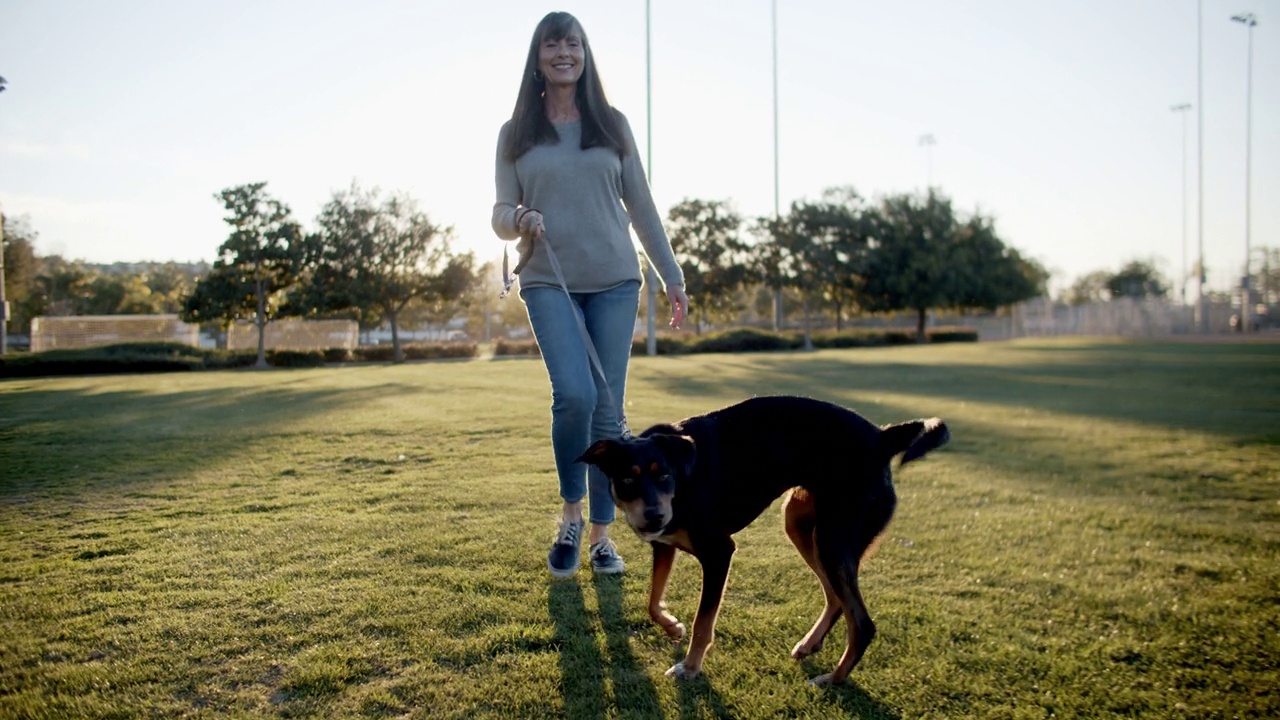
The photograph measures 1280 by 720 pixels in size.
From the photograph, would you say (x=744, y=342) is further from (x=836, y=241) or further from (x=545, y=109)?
(x=545, y=109)

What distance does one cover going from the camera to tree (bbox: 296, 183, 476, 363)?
3441 centimetres

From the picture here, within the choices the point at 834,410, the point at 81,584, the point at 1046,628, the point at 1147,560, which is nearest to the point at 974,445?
the point at 1147,560

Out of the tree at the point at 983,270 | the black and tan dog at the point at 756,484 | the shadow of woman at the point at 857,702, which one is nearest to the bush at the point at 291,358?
the black and tan dog at the point at 756,484

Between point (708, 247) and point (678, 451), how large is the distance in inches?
1502

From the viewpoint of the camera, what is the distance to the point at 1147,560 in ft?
13.6

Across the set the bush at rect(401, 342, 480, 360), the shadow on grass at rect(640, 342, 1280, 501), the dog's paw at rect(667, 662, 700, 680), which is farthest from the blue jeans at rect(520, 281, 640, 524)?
the bush at rect(401, 342, 480, 360)

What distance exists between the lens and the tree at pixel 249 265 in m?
32.3

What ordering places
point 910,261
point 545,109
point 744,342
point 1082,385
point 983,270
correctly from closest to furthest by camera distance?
point 545,109, point 1082,385, point 744,342, point 910,261, point 983,270

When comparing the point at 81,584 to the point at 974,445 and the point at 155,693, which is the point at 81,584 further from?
the point at 974,445

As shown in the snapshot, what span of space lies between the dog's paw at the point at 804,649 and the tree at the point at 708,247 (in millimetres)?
37227

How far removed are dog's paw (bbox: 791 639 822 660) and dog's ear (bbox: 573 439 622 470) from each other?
3.16 ft

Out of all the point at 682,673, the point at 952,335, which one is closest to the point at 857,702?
the point at 682,673

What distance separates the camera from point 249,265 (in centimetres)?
3294

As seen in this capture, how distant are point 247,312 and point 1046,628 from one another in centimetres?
3517
